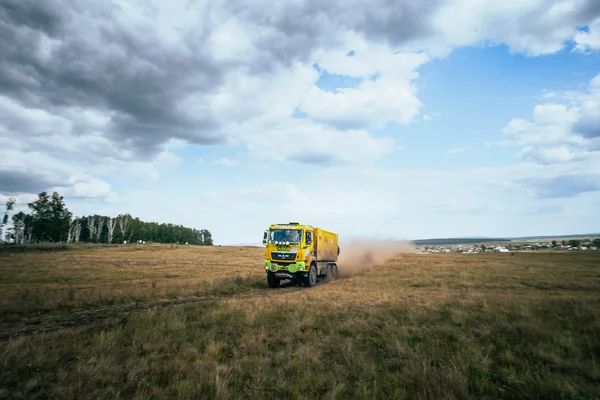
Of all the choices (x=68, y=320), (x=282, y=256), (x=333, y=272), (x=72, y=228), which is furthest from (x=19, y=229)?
(x=68, y=320)

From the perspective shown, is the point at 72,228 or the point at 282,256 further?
the point at 72,228

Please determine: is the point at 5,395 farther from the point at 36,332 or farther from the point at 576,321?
the point at 576,321

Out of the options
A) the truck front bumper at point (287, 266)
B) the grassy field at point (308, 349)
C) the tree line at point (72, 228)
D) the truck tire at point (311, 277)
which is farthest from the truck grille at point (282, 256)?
the tree line at point (72, 228)

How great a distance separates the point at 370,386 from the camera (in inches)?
241

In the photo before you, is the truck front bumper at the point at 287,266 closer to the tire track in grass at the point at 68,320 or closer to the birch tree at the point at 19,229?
the tire track in grass at the point at 68,320

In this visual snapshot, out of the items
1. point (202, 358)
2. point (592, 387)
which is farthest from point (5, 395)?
point (592, 387)

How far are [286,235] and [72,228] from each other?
11434 cm

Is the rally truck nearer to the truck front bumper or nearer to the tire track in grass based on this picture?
the truck front bumper

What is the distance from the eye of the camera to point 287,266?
2131 cm

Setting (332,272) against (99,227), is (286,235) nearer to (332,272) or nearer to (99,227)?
(332,272)

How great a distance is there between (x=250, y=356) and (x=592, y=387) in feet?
23.2

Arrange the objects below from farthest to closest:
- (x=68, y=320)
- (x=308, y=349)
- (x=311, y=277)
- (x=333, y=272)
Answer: (x=333, y=272)
(x=311, y=277)
(x=68, y=320)
(x=308, y=349)

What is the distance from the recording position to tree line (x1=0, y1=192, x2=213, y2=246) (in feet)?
292

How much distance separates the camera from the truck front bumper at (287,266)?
69.2 feet
